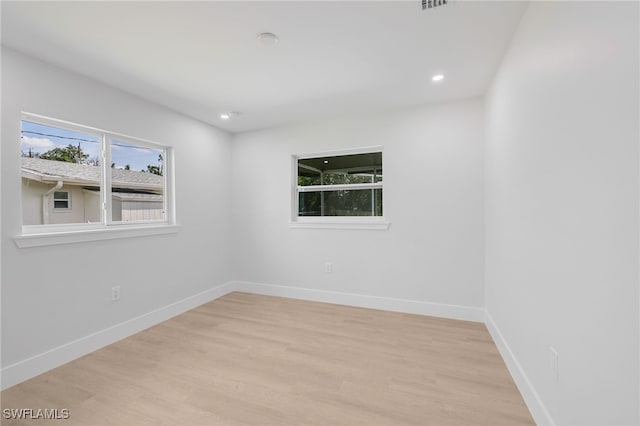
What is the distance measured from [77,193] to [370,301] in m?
3.27

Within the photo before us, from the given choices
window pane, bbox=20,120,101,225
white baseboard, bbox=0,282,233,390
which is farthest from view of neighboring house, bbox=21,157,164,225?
white baseboard, bbox=0,282,233,390

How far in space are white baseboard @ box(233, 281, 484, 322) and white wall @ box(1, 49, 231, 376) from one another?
67 centimetres

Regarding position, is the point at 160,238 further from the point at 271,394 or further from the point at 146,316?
the point at 271,394

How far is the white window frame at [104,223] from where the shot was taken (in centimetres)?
222

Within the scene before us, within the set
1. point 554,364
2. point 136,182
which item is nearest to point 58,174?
point 136,182

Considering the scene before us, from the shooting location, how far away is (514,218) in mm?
2061

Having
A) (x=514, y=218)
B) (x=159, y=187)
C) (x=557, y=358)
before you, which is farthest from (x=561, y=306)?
(x=159, y=187)

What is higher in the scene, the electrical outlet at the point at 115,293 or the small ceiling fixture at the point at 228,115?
the small ceiling fixture at the point at 228,115

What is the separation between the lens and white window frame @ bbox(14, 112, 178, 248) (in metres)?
2.22

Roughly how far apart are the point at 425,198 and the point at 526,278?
5.26 ft

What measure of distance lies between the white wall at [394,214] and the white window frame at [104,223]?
3.57 ft

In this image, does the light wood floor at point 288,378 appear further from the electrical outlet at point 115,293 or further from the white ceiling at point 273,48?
the white ceiling at point 273,48

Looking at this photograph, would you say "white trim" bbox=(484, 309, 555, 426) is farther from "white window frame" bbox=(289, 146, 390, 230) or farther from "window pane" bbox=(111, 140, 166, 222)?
"window pane" bbox=(111, 140, 166, 222)

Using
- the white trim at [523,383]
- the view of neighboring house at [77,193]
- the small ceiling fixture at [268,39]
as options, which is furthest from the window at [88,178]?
the white trim at [523,383]
